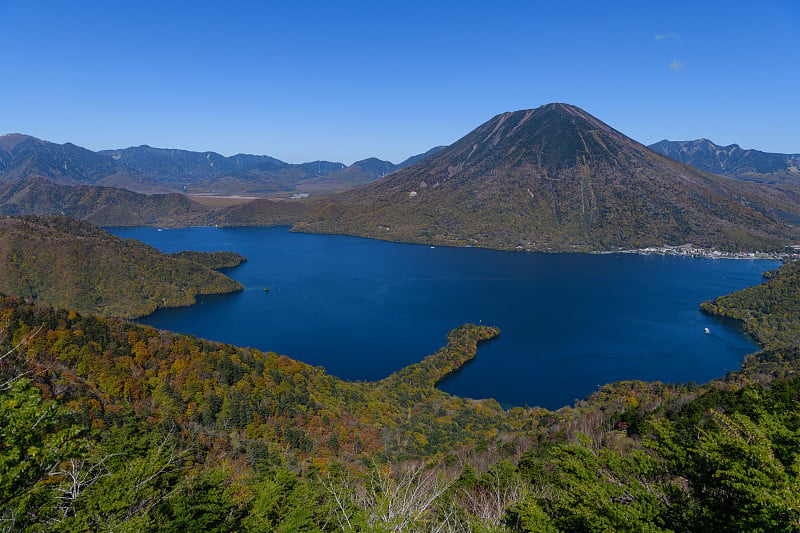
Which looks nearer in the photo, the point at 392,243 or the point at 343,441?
the point at 343,441

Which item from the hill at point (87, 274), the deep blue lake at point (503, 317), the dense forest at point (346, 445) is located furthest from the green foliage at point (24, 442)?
the hill at point (87, 274)

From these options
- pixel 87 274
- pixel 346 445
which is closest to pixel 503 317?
pixel 346 445

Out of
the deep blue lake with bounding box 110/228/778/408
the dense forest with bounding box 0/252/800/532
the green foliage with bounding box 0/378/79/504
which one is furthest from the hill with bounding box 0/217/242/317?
the green foliage with bounding box 0/378/79/504

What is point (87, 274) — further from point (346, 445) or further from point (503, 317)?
point (503, 317)

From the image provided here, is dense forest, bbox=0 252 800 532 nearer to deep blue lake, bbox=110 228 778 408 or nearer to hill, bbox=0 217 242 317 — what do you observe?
deep blue lake, bbox=110 228 778 408

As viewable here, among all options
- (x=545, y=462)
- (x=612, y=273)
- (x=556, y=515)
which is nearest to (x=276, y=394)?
(x=545, y=462)

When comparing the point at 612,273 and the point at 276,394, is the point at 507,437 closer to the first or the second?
the point at 276,394

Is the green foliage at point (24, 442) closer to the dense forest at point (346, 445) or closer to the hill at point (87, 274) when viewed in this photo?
the dense forest at point (346, 445)
